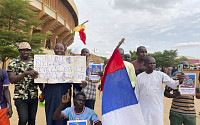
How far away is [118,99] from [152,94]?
0.63m

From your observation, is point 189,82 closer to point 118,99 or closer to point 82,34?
point 118,99

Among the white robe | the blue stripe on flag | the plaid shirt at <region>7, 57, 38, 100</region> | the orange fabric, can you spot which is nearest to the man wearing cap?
the plaid shirt at <region>7, 57, 38, 100</region>

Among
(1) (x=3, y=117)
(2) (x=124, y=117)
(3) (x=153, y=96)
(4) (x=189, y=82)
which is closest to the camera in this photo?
(2) (x=124, y=117)

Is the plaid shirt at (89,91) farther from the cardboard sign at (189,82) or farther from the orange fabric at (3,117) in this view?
the cardboard sign at (189,82)

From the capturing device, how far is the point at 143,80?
2553mm

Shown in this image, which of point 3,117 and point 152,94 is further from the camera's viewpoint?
point 3,117

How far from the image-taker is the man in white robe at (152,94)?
2454mm

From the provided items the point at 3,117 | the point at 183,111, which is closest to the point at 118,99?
the point at 183,111

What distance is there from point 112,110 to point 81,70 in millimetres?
908

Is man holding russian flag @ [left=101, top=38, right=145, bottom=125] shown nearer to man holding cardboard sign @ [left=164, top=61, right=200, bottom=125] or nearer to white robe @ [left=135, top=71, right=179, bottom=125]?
white robe @ [left=135, top=71, right=179, bottom=125]

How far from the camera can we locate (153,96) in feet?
8.09

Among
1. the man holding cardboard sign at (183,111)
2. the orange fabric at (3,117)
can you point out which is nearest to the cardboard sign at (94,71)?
the man holding cardboard sign at (183,111)

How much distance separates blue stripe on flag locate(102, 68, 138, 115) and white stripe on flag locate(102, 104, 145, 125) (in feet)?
0.17

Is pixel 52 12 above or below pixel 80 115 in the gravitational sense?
above
